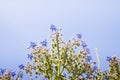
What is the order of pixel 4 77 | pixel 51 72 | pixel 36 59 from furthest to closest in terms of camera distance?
1. pixel 36 59
2. pixel 51 72
3. pixel 4 77

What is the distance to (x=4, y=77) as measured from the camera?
→ 26.5ft

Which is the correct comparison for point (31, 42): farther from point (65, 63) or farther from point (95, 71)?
point (95, 71)

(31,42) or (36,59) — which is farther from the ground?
(31,42)

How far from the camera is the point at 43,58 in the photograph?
30.0 ft

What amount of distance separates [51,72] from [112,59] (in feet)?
5.45

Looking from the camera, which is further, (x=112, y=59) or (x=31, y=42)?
(x=31, y=42)

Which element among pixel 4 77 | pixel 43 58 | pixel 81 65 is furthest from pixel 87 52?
pixel 4 77

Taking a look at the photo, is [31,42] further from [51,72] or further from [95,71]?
[95,71]

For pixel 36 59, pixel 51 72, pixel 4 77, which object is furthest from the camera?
pixel 36 59

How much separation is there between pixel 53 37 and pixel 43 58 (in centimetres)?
81

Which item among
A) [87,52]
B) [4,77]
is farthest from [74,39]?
[4,77]

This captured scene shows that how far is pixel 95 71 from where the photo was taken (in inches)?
353

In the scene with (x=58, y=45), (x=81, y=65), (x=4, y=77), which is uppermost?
(x=58, y=45)

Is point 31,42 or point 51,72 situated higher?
point 31,42
